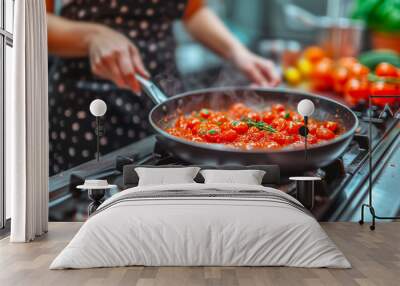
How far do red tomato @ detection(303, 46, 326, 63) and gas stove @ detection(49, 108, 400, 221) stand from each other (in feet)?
2.49

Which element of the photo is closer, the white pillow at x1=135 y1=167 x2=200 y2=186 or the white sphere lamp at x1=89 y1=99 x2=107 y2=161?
the white pillow at x1=135 y1=167 x2=200 y2=186

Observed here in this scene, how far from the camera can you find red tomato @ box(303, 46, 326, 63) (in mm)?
6242

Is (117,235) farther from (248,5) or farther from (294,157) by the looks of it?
(248,5)

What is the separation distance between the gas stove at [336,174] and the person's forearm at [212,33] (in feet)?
4.08

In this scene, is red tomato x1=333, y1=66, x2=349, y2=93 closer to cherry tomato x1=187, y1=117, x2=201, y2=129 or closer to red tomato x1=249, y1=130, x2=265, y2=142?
red tomato x1=249, y1=130, x2=265, y2=142

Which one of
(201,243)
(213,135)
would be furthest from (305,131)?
(201,243)

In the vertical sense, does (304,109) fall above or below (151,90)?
below

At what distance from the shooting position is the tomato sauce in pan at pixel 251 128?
19.6 ft

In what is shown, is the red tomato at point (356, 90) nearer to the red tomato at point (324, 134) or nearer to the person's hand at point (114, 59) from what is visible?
the red tomato at point (324, 134)

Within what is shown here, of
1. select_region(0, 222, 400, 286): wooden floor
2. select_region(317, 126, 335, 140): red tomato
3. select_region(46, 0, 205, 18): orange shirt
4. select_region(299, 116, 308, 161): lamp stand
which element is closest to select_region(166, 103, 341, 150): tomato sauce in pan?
select_region(317, 126, 335, 140): red tomato

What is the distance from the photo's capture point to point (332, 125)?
600 centimetres

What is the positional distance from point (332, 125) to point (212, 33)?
1.67m

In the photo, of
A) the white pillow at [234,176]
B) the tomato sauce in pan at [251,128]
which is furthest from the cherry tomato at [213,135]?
the white pillow at [234,176]

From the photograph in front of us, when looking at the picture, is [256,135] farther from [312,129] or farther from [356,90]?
[356,90]
